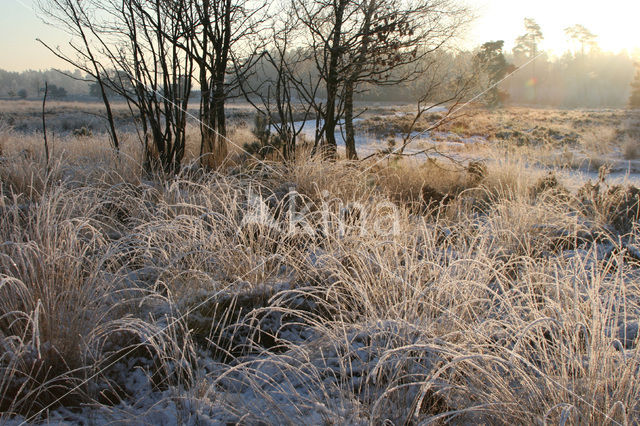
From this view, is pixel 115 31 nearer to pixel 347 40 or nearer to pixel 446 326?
pixel 347 40

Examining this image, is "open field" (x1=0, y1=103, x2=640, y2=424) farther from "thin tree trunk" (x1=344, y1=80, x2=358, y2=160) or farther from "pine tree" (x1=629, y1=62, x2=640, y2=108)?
"pine tree" (x1=629, y1=62, x2=640, y2=108)

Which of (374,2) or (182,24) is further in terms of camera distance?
(374,2)

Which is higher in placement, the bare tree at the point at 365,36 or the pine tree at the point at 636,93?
the pine tree at the point at 636,93

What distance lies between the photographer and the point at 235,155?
21.3 feet

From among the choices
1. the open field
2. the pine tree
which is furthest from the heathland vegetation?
the pine tree

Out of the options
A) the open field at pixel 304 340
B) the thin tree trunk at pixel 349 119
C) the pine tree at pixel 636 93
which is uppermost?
the pine tree at pixel 636 93

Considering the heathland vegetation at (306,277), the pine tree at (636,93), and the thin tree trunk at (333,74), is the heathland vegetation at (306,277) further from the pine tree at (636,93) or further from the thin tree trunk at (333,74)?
the pine tree at (636,93)

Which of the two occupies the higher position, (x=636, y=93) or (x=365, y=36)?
(x=636, y=93)

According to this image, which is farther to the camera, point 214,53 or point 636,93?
point 636,93

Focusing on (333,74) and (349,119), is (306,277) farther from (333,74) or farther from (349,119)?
(349,119)

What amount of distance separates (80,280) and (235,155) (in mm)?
4536

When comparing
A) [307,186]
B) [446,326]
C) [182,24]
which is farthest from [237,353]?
[182,24]

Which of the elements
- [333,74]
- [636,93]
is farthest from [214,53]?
[636,93]

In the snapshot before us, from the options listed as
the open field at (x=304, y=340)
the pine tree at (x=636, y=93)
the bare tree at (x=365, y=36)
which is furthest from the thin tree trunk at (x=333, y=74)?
the pine tree at (x=636, y=93)
